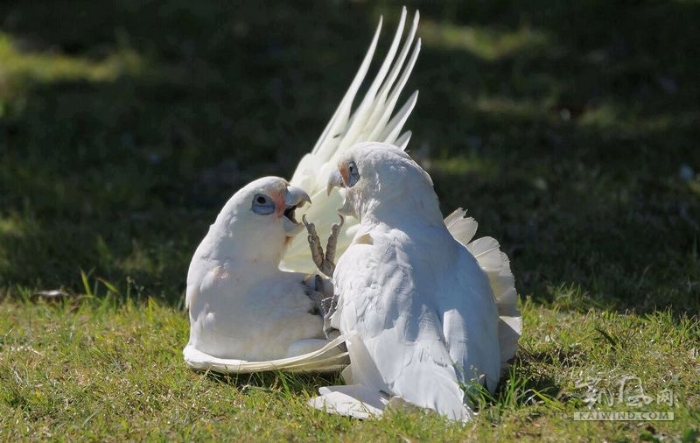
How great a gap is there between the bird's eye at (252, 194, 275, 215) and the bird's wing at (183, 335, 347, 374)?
1.93 feet

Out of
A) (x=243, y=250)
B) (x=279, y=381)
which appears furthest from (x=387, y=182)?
(x=279, y=381)

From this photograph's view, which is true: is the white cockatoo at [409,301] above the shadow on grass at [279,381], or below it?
above

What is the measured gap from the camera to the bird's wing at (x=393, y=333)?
346 centimetres

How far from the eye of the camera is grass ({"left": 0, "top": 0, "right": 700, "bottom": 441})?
12.5ft

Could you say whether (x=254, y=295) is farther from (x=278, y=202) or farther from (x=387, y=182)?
(x=387, y=182)

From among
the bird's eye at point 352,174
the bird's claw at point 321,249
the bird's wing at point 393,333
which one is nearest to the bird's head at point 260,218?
the bird's claw at point 321,249

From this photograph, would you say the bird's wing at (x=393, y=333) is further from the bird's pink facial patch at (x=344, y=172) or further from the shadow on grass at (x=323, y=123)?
the shadow on grass at (x=323, y=123)

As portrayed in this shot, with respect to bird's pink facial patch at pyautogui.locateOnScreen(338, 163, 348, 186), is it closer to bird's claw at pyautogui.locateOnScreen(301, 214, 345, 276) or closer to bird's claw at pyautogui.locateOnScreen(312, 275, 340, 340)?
bird's claw at pyautogui.locateOnScreen(301, 214, 345, 276)

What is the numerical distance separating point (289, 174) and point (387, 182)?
303 centimetres

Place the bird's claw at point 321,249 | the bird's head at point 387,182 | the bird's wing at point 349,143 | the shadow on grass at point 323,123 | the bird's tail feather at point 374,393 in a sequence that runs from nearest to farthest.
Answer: the bird's tail feather at point 374,393, the bird's head at point 387,182, the bird's claw at point 321,249, the bird's wing at point 349,143, the shadow on grass at point 323,123

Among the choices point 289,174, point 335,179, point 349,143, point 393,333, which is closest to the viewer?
point 393,333

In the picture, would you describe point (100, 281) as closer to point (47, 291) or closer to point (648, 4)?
point (47, 291)

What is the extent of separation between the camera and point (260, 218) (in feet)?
13.3

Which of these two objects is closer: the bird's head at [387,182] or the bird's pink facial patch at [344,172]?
the bird's head at [387,182]
